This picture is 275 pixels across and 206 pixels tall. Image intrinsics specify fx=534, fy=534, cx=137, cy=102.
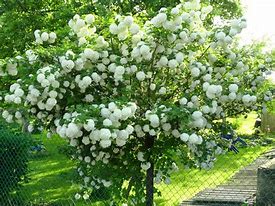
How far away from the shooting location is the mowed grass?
897 cm

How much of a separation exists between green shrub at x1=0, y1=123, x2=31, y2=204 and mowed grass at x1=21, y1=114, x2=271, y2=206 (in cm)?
49

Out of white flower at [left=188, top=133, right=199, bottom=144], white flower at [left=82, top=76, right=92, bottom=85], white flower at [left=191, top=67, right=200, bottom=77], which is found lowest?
white flower at [left=188, top=133, right=199, bottom=144]

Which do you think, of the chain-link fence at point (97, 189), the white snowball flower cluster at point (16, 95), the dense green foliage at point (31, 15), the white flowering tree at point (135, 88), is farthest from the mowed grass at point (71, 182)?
the dense green foliage at point (31, 15)

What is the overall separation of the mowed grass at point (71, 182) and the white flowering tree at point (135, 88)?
4.63 feet

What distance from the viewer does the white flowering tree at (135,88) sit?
462cm

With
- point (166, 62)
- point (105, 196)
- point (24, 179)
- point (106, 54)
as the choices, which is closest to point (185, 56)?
point (166, 62)

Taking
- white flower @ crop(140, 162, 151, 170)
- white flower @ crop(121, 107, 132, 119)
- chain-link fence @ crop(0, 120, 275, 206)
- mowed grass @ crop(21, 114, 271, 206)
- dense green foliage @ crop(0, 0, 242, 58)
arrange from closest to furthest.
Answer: white flower @ crop(121, 107, 132, 119) < white flower @ crop(140, 162, 151, 170) < chain-link fence @ crop(0, 120, 275, 206) < mowed grass @ crop(21, 114, 271, 206) < dense green foliage @ crop(0, 0, 242, 58)

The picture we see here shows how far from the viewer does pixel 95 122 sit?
4.30m

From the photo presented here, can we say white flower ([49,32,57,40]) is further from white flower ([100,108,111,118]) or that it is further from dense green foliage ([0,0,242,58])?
dense green foliage ([0,0,242,58])

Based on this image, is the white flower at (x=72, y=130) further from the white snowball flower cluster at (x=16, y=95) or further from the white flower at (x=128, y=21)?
the white flower at (x=128, y=21)

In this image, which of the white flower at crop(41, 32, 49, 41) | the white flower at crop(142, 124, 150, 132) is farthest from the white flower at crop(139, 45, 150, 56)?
the white flower at crop(41, 32, 49, 41)

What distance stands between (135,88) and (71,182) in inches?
91.8

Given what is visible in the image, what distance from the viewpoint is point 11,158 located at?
812 cm

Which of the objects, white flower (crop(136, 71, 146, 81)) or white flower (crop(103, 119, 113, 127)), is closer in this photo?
white flower (crop(103, 119, 113, 127))
